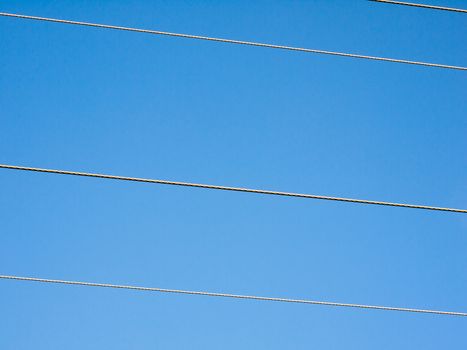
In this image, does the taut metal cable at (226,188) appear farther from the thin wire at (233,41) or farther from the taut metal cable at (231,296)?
the thin wire at (233,41)

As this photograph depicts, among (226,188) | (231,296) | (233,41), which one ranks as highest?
(233,41)

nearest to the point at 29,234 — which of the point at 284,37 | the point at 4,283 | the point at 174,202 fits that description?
the point at 4,283

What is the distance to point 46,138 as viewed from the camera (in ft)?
4.02

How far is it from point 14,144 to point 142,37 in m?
0.40

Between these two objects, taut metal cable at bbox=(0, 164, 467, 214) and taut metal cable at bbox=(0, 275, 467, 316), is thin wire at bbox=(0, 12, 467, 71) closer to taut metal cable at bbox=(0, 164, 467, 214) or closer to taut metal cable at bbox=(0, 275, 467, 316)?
taut metal cable at bbox=(0, 164, 467, 214)

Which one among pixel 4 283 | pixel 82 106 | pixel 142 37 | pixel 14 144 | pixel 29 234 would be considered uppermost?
pixel 142 37

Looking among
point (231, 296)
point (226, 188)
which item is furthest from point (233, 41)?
point (231, 296)

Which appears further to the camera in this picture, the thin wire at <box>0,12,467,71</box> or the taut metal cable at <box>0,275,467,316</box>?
the thin wire at <box>0,12,467,71</box>

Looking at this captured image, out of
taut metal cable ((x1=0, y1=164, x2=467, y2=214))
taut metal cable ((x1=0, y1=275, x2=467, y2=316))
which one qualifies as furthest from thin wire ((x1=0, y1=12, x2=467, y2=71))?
taut metal cable ((x1=0, y1=275, x2=467, y2=316))

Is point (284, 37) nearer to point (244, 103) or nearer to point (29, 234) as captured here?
point (244, 103)

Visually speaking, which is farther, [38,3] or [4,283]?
[38,3]

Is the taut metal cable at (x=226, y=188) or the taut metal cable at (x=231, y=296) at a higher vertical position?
the taut metal cable at (x=226, y=188)

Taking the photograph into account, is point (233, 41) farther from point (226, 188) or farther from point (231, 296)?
point (231, 296)

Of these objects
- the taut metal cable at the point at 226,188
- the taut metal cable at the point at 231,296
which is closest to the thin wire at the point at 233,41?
the taut metal cable at the point at 226,188
